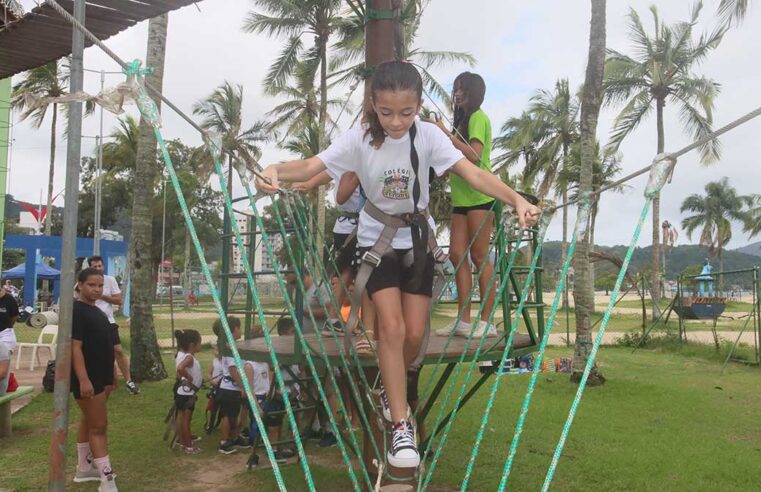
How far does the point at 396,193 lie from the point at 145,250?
22.7ft

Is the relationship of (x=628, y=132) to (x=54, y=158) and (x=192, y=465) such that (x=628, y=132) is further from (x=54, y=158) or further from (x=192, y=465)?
(x=54, y=158)

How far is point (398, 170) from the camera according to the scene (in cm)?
262

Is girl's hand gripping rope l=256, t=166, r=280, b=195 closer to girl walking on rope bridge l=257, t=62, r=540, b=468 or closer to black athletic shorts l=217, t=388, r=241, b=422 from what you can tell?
girl walking on rope bridge l=257, t=62, r=540, b=468

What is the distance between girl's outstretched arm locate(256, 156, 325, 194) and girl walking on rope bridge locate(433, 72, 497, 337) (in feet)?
3.87

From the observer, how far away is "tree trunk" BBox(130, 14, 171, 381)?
8531mm

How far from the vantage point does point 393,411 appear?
7.79 feet

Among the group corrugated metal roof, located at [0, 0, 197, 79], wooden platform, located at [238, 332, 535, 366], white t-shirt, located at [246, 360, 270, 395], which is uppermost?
corrugated metal roof, located at [0, 0, 197, 79]

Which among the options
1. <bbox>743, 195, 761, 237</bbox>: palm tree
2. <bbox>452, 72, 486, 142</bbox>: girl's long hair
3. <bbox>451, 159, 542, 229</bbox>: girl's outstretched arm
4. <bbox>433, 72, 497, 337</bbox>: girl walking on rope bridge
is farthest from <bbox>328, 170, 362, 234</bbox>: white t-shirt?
<bbox>743, 195, 761, 237</bbox>: palm tree

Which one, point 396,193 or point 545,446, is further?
point 545,446

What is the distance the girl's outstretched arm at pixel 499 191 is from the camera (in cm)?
221

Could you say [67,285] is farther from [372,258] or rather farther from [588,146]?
[588,146]

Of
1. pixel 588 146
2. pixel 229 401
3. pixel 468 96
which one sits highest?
pixel 588 146

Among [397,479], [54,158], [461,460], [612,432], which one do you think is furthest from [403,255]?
[54,158]

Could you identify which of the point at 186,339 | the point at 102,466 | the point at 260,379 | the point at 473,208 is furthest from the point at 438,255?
the point at 186,339
